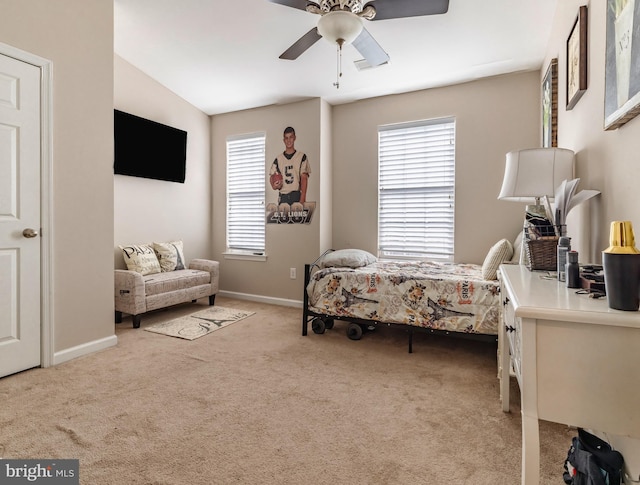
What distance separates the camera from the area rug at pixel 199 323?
11.2 feet

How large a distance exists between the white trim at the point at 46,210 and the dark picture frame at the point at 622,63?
328cm

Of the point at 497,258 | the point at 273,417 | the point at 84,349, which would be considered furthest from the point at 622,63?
the point at 84,349

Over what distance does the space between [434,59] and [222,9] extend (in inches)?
76.6

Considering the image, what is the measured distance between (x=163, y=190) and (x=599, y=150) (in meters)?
4.28

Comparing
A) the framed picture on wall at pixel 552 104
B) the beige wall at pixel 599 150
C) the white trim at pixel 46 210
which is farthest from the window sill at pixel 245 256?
the beige wall at pixel 599 150

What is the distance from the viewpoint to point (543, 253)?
5.39 ft

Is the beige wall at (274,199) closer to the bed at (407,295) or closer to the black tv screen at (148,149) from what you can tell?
the black tv screen at (148,149)

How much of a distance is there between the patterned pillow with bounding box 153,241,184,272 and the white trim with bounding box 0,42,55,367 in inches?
62.1

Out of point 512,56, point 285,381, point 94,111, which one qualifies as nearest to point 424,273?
point 285,381

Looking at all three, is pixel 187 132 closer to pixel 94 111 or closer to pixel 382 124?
pixel 94 111

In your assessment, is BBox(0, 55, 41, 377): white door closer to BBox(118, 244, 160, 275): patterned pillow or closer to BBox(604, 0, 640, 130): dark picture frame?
BBox(118, 244, 160, 275): patterned pillow

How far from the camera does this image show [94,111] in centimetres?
283

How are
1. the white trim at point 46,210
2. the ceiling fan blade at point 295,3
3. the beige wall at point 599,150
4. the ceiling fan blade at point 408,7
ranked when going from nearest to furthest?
the beige wall at point 599,150, the ceiling fan blade at point 408,7, the ceiling fan blade at point 295,3, the white trim at point 46,210

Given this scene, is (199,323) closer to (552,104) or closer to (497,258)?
(497,258)
